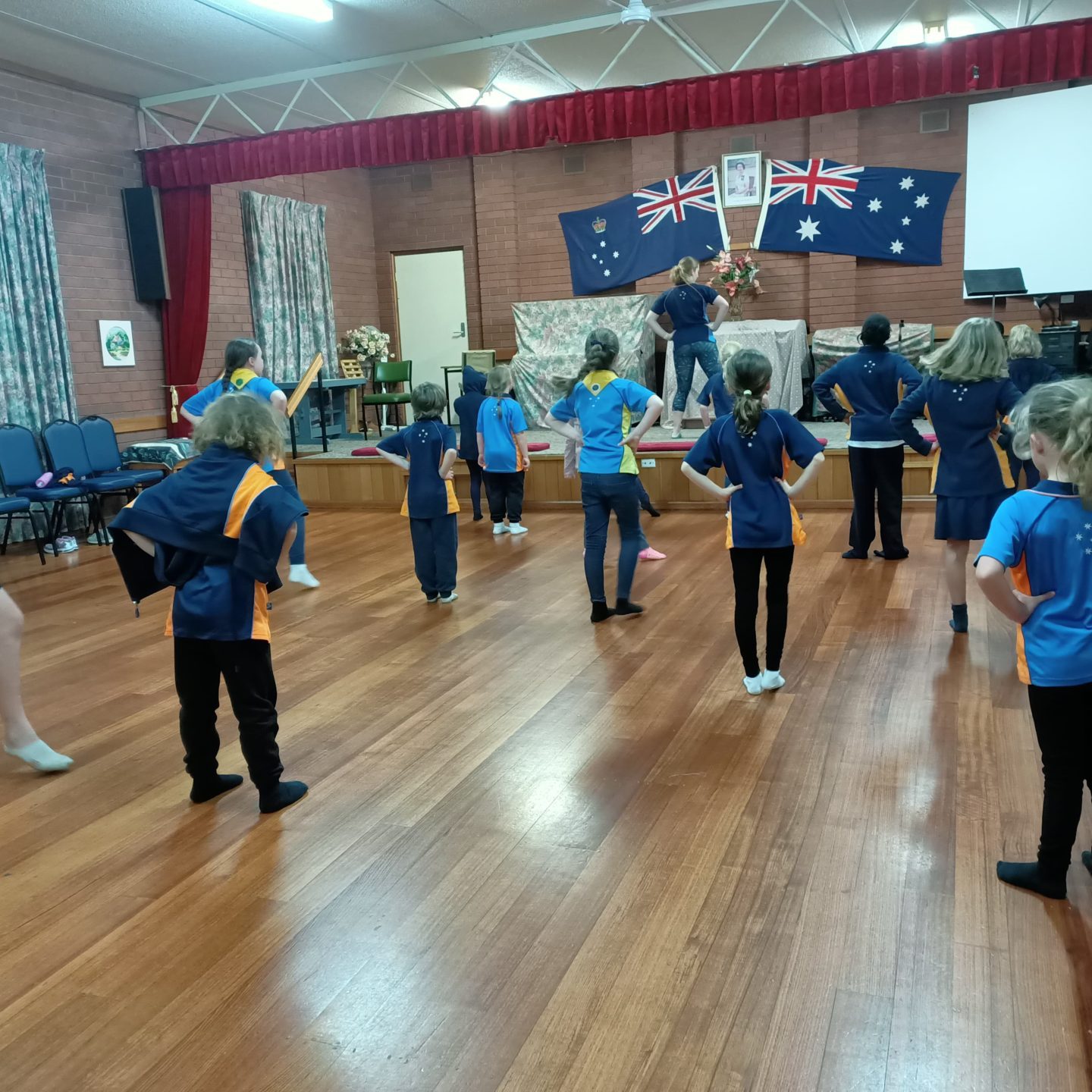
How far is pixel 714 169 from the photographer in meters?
10.1

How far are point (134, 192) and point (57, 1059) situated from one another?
8218mm

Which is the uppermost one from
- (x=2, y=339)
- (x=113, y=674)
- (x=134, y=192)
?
(x=134, y=192)

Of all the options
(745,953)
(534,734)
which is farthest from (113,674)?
(745,953)

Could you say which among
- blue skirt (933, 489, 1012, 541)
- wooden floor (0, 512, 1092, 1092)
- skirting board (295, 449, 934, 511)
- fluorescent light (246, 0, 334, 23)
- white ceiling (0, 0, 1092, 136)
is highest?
white ceiling (0, 0, 1092, 136)

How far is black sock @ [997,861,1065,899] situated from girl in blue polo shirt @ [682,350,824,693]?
1.33m

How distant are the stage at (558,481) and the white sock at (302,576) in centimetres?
225

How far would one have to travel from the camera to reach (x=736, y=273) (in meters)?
10.0

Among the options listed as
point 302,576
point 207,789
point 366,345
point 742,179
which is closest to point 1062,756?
point 207,789

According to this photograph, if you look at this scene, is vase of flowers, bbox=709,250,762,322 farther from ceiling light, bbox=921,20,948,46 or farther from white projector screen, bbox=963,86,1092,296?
ceiling light, bbox=921,20,948,46

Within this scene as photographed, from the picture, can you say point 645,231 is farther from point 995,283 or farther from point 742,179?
point 995,283

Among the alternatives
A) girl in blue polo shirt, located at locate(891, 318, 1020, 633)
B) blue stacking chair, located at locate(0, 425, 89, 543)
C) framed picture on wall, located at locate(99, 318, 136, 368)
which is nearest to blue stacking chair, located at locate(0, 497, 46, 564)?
blue stacking chair, located at locate(0, 425, 89, 543)

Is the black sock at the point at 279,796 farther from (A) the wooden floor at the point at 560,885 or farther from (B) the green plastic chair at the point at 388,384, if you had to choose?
(B) the green plastic chair at the point at 388,384

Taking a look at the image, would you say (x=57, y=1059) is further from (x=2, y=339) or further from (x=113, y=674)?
(x=2, y=339)

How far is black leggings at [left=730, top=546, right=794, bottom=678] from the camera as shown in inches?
135
